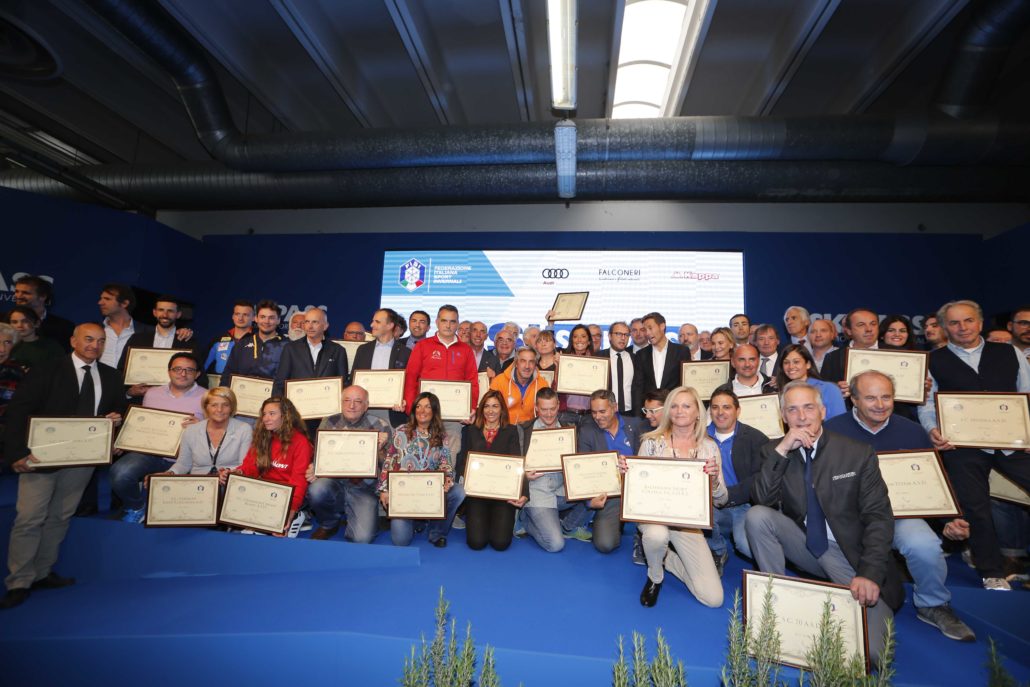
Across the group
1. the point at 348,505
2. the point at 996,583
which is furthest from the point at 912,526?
the point at 348,505

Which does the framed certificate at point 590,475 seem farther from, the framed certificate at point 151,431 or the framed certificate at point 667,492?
the framed certificate at point 151,431

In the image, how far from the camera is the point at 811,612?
106 inches

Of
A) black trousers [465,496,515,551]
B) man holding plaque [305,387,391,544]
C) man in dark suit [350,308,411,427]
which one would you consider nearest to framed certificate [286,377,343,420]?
man holding plaque [305,387,391,544]

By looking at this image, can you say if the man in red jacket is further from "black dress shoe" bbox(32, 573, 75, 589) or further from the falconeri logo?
the falconeri logo

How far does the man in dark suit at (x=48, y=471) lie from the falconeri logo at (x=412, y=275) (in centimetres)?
509

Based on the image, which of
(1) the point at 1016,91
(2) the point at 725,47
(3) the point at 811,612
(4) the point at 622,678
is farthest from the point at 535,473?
(1) the point at 1016,91

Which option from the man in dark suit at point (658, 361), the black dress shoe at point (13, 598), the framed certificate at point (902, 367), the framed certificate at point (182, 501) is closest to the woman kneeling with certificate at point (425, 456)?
the framed certificate at point (182, 501)

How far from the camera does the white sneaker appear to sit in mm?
3439

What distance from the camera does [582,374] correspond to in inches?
207

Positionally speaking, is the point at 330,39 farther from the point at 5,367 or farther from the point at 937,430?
the point at 937,430

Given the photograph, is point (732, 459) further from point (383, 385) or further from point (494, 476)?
point (383, 385)

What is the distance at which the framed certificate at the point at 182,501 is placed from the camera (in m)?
3.95

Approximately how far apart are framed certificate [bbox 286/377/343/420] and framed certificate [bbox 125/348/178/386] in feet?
3.87

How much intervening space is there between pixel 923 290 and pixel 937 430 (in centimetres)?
584
